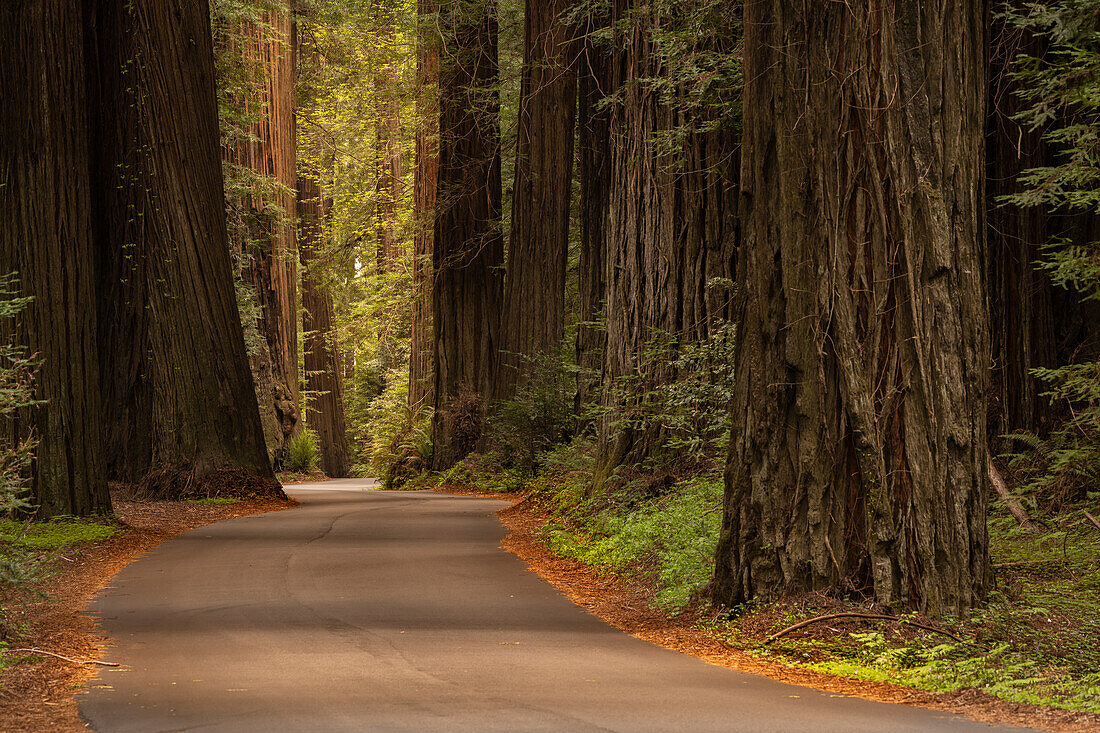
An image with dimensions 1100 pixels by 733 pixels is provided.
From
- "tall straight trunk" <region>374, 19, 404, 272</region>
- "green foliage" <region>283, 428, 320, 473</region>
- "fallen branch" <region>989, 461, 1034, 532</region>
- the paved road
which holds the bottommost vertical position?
"green foliage" <region>283, 428, 320, 473</region>

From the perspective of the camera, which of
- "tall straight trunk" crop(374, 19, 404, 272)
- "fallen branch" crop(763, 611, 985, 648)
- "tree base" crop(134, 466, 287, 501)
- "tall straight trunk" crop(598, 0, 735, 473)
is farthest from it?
"tall straight trunk" crop(374, 19, 404, 272)

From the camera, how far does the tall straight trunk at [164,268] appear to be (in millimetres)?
18688

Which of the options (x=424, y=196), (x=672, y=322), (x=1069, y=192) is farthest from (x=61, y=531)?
(x=424, y=196)

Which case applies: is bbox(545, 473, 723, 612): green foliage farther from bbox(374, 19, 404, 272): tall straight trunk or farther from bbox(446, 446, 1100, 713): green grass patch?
bbox(374, 19, 404, 272): tall straight trunk

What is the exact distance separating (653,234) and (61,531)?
7799mm

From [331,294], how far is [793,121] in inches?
1575

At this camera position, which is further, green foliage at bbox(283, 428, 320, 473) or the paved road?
green foliage at bbox(283, 428, 320, 473)

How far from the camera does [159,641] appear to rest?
761 centimetres

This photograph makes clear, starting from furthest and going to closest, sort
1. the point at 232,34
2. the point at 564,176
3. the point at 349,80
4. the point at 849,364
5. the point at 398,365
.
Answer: the point at 398,365 → the point at 349,80 → the point at 232,34 → the point at 564,176 → the point at 849,364

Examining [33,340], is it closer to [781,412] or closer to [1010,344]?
[781,412]

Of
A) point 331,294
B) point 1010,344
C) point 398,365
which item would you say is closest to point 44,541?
point 1010,344

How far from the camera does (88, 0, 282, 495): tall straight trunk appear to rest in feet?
61.3

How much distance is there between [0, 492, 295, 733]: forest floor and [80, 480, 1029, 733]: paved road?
0.18 meters

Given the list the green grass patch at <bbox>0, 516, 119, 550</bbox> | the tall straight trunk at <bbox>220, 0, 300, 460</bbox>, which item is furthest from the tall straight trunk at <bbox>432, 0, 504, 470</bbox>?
the green grass patch at <bbox>0, 516, 119, 550</bbox>
